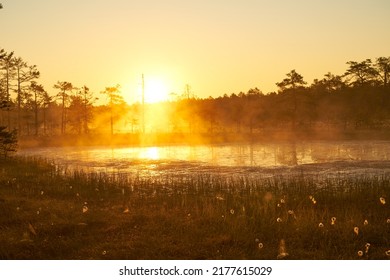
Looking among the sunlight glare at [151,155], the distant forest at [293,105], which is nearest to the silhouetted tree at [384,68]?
the distant forest at [293,105]

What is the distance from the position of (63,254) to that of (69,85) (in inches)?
2588

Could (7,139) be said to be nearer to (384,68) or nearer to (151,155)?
(151,155)

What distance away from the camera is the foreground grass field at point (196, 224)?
8.43 meters

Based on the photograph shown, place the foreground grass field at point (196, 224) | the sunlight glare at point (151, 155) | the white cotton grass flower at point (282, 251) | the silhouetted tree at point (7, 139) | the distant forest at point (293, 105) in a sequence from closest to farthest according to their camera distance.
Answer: the white cotton grass flower at point (282, 251) < the foreground grass field at point (196, 224) < the silhouetted tree at point (7, 139) < the sunlight glare at point (151, 155) < the distant forest at point (293, 105)

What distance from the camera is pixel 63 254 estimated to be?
8469 mm

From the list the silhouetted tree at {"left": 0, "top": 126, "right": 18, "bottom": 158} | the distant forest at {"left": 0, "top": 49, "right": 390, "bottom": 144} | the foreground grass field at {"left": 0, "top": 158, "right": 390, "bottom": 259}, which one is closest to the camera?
the foreground grass field at {"left": 0, "top": 158, "right": 390, "bottom": 259}

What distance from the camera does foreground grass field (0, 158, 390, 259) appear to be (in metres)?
8.43

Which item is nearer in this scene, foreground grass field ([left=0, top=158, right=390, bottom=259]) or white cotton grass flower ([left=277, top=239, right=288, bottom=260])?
white cotton grass flower ([left=277, top=239, right=288, bottom=260])

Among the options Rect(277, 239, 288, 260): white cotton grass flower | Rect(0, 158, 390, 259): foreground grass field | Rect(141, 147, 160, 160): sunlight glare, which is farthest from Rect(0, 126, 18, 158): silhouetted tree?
Rect(277, 239, 288, 260): white cotton grass flower

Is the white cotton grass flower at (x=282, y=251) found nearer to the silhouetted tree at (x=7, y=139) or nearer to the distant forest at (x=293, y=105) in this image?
the silhouetted tree at (x=7, y=139)

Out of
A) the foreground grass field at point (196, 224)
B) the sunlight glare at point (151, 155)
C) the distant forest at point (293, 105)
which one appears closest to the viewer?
the foreground grass field at point (196, 224)

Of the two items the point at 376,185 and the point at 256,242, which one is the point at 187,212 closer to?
the point at 256,242

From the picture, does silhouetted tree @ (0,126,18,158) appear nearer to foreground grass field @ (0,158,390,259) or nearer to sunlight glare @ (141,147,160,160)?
foreground grass field @ (0,158,390,259)

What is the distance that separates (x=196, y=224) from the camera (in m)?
10.2
